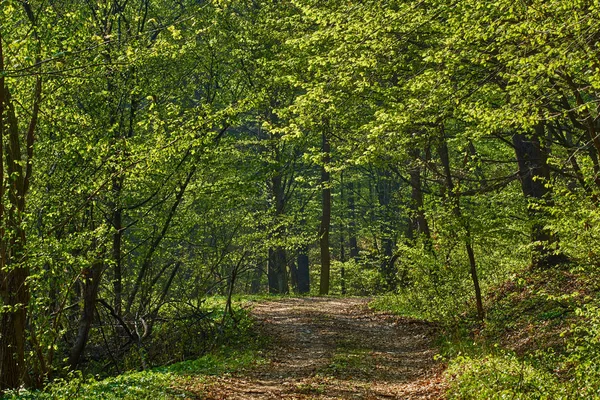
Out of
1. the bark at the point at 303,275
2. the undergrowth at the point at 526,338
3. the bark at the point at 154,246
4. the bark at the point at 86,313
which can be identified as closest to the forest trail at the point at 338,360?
the undergrowth at the point at 526,338

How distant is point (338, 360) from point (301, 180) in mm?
4880

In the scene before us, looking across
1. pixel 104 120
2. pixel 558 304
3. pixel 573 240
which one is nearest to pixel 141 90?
pixel 104 120

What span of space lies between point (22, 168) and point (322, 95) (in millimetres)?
6249

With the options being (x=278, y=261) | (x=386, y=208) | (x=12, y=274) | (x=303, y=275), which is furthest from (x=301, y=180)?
(x=386, y=208)

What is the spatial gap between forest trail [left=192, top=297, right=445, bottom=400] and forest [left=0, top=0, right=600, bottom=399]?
0.29 ft

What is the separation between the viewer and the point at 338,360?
12141 mm

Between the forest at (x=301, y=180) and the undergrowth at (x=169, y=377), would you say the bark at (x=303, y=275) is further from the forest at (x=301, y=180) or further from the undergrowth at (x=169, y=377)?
the undergrowth at (x=169, y=377)

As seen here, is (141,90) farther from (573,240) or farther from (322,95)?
(573,240)

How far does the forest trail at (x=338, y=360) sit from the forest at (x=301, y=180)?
87mm

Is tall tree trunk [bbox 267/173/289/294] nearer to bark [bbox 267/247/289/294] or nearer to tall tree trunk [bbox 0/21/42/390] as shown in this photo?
bark [bbox 267/247/289/294]

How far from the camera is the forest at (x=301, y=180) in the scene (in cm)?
872

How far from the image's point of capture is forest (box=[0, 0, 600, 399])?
28.6 ft

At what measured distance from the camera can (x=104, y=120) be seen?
45.1ft

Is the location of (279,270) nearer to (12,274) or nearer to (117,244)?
(117,244)
